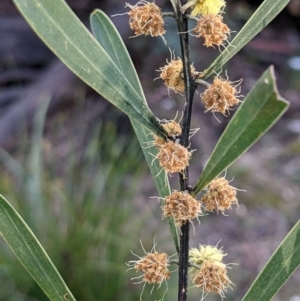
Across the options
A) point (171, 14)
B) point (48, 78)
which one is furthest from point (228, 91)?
point (48, 78)

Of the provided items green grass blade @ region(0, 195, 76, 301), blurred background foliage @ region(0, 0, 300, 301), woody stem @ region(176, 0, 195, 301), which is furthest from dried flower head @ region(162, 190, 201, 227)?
blurred background foliage @ region(0, 0, 300, 301)

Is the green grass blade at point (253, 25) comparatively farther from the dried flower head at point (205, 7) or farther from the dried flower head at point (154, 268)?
the dried flower head at point (154, 268)

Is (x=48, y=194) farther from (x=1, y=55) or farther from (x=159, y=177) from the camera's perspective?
(x=1, y=55)

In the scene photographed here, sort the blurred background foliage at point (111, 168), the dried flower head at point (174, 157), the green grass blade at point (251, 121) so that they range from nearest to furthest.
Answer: the green grass blade at point (251, 121)
the dried flower head at point (174, 157)
the blurred background foliage at point (111, 168)

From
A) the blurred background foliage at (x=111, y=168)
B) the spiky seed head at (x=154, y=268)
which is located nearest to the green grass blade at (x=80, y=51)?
the spiky seed head at (x=154, y=268)

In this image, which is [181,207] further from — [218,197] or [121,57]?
[121,57]

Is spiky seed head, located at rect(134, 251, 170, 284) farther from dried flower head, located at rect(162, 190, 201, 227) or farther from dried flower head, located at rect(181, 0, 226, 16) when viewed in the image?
dried flower head, located at rect(181, 0, 226, 16)

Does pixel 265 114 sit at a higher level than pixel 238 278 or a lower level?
higher
